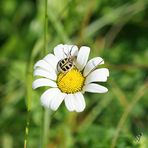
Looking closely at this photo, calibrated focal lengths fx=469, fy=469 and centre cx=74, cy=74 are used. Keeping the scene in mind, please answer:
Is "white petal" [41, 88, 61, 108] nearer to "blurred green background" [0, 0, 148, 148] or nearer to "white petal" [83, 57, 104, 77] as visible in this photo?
"white petal" [83, 57, 104, 77]

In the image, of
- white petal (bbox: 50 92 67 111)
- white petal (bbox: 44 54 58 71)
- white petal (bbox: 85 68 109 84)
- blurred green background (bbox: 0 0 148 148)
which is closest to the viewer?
white petal (bbox: 50 92 67 111)

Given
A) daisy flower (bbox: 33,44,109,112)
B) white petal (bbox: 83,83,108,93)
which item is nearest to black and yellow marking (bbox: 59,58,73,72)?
daisy flower (bbox: 33,44,109,112)

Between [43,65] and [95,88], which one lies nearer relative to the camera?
[95,88]

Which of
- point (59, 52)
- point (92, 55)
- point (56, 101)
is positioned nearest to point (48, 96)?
point (56, 101)

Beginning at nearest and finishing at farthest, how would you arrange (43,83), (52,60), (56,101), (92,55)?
(56,101) < (43,83) < (52,60) < (92,55)

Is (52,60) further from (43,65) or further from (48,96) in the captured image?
(48,96)

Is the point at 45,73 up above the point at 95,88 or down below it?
above

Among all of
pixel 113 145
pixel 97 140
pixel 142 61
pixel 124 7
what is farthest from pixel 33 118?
pixel 124 7

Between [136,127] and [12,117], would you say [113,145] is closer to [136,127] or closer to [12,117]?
[136,127]
